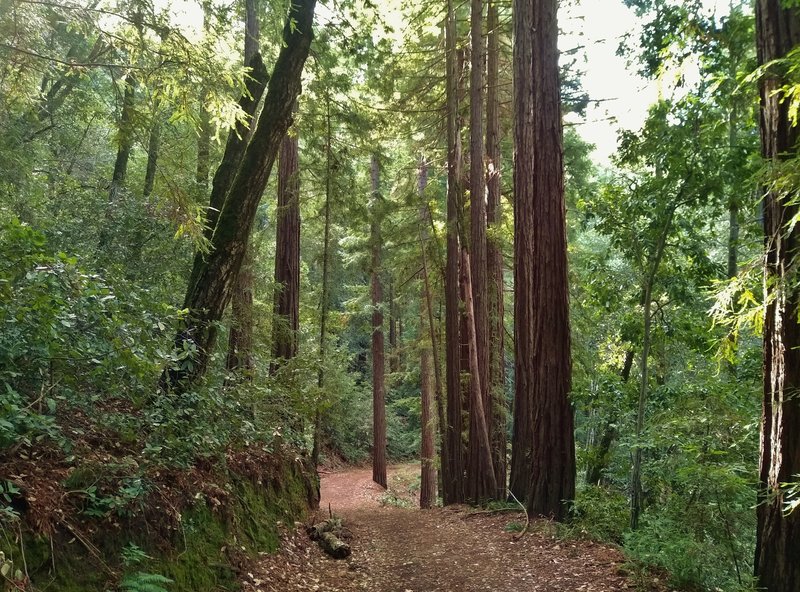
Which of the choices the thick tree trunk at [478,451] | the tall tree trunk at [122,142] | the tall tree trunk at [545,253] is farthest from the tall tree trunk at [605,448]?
the tall tree trunk at [122,142]

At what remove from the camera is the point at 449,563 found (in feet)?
19.8

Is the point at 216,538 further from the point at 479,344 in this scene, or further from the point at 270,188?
the point at 270,188

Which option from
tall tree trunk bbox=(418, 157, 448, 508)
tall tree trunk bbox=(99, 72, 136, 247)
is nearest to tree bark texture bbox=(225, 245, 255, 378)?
tall tree trunk bbox=(99, 72, 136, 247)

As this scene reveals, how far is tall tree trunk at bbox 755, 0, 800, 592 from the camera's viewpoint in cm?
378

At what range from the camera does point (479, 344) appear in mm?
11625

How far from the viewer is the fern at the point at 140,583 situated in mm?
3180

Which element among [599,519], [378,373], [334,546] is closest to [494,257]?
[599,519]

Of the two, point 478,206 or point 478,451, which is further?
point 478,206

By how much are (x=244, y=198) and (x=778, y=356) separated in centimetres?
553

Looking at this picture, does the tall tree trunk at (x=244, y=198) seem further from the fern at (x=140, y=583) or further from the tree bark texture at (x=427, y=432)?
the tree bark texture at (x=427, y=432)

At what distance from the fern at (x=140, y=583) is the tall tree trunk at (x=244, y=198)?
268 cm

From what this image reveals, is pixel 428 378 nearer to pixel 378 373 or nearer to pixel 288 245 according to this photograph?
pixel 378 373

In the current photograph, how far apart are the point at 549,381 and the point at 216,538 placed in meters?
4.41

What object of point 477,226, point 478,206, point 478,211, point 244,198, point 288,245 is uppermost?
point 478,206
